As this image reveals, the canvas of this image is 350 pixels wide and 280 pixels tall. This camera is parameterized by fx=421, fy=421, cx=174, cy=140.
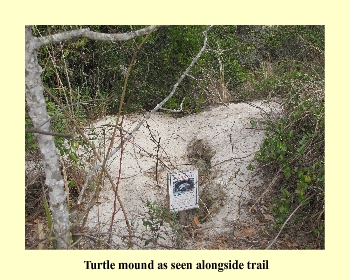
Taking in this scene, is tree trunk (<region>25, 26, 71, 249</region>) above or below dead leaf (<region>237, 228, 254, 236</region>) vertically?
above

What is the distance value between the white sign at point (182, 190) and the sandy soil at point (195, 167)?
0.16 metres

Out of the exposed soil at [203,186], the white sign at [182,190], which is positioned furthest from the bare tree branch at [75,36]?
the white sign at [182,190]

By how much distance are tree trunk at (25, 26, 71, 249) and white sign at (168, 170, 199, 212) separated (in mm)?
1046

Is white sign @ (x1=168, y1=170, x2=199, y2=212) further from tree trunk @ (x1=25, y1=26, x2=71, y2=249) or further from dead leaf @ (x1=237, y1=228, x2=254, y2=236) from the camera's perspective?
tree trunk @ (x1=25, y1=26, x2=71, y2=249)

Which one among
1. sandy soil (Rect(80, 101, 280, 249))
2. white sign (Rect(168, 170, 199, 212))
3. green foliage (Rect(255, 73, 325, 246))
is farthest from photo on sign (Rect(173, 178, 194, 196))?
green foliage (Rect(255, 73, 325, 246))

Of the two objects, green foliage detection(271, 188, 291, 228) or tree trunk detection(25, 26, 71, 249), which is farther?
green foliage detection(271, 188, 291, 228)

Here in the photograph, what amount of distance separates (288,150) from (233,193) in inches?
26.1

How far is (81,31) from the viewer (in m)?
2.41

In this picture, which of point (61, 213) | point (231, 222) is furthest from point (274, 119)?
point (61, 213)

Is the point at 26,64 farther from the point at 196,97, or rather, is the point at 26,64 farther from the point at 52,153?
the point at 196,97

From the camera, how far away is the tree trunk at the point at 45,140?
236cm

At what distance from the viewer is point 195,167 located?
4621 mm

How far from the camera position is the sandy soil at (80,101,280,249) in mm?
3729

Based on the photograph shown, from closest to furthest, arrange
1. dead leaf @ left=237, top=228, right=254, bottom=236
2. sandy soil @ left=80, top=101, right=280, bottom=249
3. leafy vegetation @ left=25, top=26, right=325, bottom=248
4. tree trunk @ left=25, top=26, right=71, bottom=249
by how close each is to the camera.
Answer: tree trunk @ left=25, top=26, right=71, bottom=249 → leafy vegetation @ left=25, top=26, right=325, bottom=248 → dead leaf @ left=237, top=228, right=254, bottom=236 → sandy soil @ left=80, top=101, right=280, bottom=249
